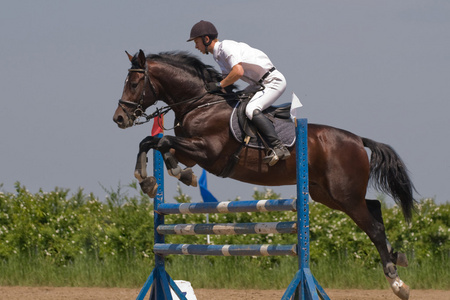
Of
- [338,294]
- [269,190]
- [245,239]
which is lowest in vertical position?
[338,294]

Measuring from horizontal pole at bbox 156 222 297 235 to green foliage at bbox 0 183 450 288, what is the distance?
3476 mm

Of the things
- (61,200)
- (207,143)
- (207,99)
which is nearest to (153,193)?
(207,143)

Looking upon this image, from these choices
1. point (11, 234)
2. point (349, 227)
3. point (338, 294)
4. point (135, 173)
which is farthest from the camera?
point (11, 234)

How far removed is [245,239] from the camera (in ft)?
30.3

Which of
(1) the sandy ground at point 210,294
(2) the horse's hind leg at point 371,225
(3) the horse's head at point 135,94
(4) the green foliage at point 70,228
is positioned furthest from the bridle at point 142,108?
(4) the green foliage at point 70,228

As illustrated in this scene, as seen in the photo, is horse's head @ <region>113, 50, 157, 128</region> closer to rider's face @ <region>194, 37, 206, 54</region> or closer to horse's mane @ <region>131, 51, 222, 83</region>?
horse's mane @ <region>131, 51, 222, 83</region>

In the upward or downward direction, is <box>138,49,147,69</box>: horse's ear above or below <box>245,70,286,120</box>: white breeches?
above

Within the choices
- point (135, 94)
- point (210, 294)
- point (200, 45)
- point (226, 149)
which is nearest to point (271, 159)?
point (226, 149)

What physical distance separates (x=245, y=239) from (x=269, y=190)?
32.7 inches

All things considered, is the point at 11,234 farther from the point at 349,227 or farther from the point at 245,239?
the point at 349,227

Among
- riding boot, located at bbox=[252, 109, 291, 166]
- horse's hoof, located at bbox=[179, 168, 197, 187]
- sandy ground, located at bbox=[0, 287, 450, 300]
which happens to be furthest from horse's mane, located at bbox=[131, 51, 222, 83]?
sandy ground, located at bbox=[0, 287, 450, 300]

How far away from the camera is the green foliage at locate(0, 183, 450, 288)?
9.13 m

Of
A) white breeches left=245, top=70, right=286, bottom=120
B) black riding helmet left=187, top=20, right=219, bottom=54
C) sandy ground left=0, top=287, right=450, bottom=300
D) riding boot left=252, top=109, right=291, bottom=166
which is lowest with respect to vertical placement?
sandy ground left=0, top=287, right=450, bottom=300

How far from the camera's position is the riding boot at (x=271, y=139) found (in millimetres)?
5520
